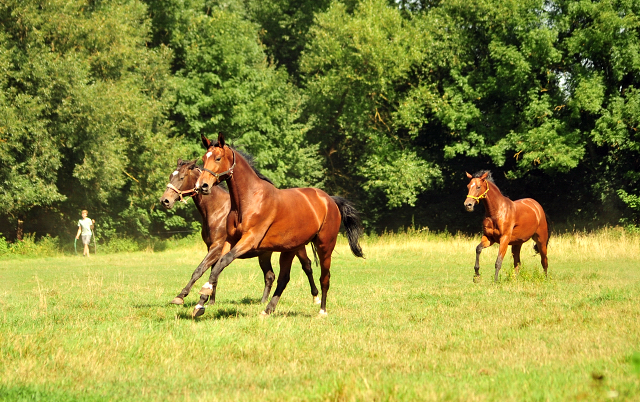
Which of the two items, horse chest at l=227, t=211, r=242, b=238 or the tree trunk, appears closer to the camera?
horse chest at l=227, t=211, r=242, b=238

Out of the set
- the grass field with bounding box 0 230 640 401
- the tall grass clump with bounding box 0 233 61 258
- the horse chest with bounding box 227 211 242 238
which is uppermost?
the horse chest with bounding box 227 211 242 238

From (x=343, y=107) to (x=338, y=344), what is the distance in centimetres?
3630

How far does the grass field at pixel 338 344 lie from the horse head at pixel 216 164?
1.85 m

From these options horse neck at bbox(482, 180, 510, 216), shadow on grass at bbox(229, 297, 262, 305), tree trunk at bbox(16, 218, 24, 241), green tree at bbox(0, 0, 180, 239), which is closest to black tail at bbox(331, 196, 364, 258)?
shadow on grass at bbox(229, 297, 262, 305)

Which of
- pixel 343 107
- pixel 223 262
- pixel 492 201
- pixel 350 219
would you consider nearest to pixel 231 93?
pixel 343 107

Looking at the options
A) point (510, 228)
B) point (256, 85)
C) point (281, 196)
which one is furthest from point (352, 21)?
point (281, 196)

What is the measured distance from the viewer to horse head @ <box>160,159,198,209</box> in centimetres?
1273

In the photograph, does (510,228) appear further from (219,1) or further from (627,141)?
(219,1)

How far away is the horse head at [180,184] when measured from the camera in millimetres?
12734

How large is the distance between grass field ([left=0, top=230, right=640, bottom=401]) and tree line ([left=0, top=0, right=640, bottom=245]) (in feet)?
51.9

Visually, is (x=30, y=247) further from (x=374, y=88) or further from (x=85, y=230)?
(x=374, y=88)

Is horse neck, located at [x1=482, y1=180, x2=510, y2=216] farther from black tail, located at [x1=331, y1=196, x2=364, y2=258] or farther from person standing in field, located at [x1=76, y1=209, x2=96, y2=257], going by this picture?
person standing in field, located at [x1=76, y1=209, x2=96, y2=257]

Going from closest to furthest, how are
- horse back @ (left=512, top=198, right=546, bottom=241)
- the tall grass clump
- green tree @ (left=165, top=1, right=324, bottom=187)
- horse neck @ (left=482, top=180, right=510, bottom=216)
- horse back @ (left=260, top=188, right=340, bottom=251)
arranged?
horse back @ (left=260, top=188, right=340, bottom=251), horse neck @ (left=482, top=180, right=510, bottom=216), horse back @ (left=512, top=198, right=546, bottom=241), the tall grass clump, green tree @ (left=165, top=1, right=324, bottom=187)

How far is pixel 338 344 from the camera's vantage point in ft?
26.3
